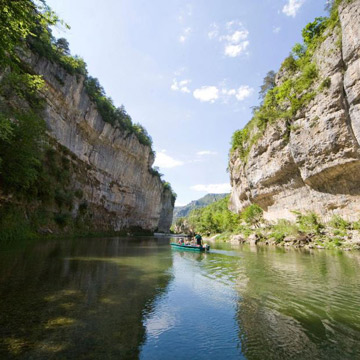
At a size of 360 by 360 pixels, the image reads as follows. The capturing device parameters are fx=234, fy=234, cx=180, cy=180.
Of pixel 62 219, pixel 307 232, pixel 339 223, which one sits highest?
pixel 339 223

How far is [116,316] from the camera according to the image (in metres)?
5.44

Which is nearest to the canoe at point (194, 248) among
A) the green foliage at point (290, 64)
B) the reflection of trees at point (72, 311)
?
the reflection of trees at point (72, 311)

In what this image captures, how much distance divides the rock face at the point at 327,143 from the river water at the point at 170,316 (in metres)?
18.1

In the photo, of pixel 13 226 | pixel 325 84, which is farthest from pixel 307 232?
pixel 13 226

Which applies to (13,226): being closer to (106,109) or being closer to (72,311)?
(72,311)

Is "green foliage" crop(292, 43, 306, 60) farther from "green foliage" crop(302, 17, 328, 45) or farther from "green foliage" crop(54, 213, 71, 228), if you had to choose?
"green foliage" crop(54, 213, 71, 228)

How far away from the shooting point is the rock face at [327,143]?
22.7 m

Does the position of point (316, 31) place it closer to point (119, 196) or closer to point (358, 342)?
point (358, 342)

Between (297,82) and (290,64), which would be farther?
(290,64)

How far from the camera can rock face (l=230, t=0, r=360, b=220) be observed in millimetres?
22656

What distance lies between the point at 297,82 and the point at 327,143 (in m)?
10.3

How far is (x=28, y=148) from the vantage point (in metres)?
19.6

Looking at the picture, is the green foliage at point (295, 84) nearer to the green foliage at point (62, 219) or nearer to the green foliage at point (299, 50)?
the green foliage at point (299, 50)

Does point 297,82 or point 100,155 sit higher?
point 297,82
